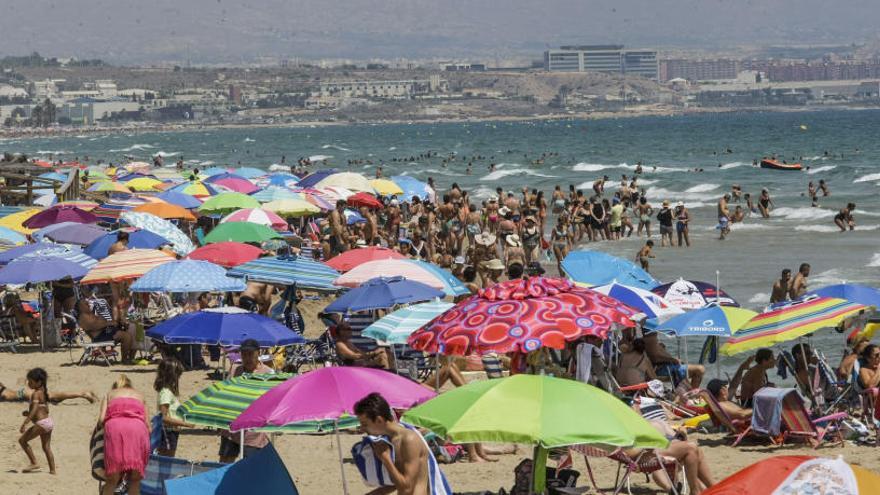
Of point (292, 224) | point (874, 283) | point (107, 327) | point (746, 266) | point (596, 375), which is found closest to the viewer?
point (596, 375)

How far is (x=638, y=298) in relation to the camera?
13.1 metres

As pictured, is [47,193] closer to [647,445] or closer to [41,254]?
[41,254]

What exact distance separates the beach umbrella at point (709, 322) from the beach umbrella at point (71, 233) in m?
9.24

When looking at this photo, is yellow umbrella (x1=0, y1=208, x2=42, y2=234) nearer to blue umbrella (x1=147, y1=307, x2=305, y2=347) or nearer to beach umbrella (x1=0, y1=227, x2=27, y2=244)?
beach umbrella (x1=0, y1=227, x2=27, y2=244)

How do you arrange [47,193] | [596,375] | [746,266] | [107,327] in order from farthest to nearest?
[47,193] < [746,266] < [107,327] < [596,375]

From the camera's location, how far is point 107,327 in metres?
14.9

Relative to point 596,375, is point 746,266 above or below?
below

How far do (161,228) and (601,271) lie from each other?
7.28 meters

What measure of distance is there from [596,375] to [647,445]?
12.7ft

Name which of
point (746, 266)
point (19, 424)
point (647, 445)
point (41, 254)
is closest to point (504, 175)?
point (746, 266)

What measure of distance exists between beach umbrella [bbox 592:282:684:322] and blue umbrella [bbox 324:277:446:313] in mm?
1563

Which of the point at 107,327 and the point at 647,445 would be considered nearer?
the point at 647,445

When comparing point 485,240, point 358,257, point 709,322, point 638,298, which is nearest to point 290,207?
point 485,240

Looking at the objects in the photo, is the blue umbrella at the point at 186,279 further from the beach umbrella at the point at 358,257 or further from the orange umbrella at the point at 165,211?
the orange umbrella at the point at 165,211
